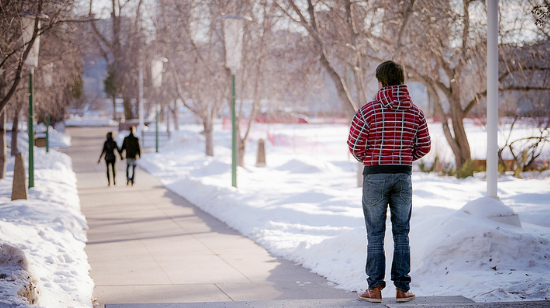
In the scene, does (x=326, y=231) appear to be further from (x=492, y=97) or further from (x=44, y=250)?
(x=44, y=250)

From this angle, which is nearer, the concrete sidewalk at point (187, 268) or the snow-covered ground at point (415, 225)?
the concrete sidewalk at point (187, 268)

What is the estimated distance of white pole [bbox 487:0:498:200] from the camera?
689cm

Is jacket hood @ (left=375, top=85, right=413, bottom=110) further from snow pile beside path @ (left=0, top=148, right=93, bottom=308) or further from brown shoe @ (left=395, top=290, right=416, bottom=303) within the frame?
snow pile beside path @ (left=0, top=148, right=93, bottom=308)

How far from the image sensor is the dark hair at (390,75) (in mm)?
4480

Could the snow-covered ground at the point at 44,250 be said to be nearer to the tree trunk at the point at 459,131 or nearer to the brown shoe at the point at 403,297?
the brown shoe at the point at 403,297

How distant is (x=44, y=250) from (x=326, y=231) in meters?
4.37

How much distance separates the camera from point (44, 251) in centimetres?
715

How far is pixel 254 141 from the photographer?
3697 centimetres

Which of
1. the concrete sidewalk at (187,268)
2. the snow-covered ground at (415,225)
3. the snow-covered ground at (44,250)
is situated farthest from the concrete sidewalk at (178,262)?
the snow-covered ground at (415,225)

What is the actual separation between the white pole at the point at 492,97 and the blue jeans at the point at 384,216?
2.78 m

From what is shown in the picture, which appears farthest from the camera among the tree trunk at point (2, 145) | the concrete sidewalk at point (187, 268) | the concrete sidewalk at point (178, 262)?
the tree trunk at point (2, 145)

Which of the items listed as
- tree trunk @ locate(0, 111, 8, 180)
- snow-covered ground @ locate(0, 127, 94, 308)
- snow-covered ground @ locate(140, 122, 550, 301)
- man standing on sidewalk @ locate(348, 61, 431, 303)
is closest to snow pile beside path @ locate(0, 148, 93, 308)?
snow-covered ground @ locate(0, 127, 94, 308)

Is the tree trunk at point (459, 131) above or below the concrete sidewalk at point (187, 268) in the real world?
above

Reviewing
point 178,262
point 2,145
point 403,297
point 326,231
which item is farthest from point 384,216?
point 2,145
